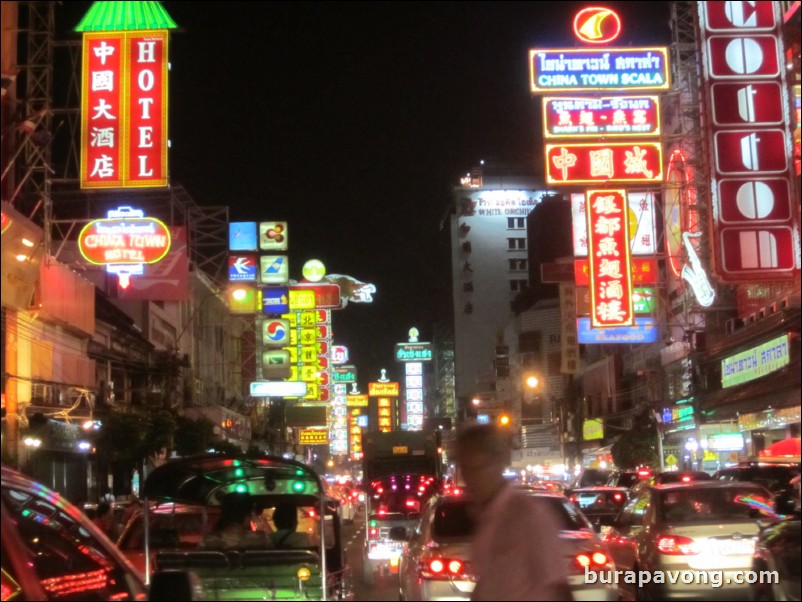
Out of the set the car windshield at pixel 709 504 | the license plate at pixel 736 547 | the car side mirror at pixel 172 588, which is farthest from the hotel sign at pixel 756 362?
the car side mirror at pixel 172 588

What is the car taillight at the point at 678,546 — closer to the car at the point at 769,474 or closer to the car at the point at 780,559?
the car at the point at 780,559

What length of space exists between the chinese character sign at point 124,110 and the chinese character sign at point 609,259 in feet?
41.6

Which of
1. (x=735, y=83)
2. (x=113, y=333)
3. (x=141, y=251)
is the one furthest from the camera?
(x=113, y=333)

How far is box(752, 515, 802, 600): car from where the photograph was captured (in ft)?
32.6

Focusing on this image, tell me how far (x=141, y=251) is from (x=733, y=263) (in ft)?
42.5

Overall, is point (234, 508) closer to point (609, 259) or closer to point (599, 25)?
point (609, 259)

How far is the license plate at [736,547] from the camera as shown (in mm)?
12375

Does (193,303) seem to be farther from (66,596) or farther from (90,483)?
(66,596)

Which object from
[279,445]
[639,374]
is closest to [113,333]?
[639,374]

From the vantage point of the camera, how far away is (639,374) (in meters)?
50.6

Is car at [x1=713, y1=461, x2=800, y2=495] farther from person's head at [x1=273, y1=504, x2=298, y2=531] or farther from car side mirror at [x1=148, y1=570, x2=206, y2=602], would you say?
car side mirror at [x1=148, y1=570, x2=206, y2=602]

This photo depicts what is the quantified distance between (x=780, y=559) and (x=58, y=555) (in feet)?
21.8

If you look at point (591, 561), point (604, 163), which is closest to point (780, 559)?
point (591, 561)

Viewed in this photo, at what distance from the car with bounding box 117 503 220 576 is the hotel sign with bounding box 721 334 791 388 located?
58.4ft
